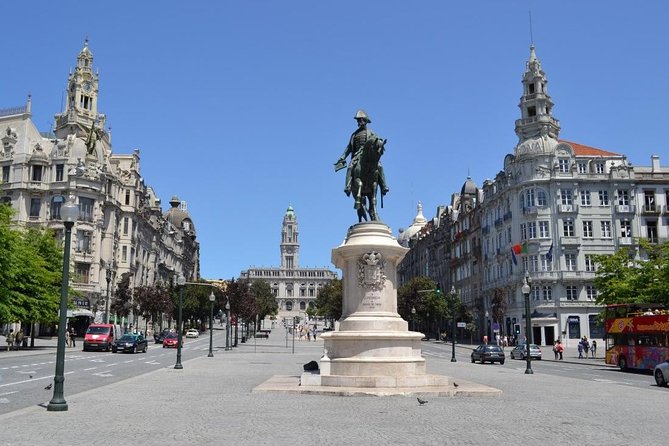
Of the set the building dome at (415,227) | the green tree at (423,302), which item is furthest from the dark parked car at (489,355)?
the building dome at (415,227)

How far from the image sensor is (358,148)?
23609mm

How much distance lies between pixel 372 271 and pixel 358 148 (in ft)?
16.7

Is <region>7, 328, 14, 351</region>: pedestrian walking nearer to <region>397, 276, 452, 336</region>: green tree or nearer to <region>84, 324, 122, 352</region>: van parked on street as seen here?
<region>84, 324, 122, 352</region>: van parked on street

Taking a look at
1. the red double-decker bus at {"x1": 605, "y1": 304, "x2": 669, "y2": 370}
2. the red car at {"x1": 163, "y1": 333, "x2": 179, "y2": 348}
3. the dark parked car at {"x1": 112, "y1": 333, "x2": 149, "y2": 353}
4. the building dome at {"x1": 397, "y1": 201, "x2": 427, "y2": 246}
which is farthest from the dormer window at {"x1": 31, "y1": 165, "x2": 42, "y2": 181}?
the building dome at {"x1": 397, "y1": 201, "x2": 427, "y2": 246}

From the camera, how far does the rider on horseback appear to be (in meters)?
23.3

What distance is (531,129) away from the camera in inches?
3091

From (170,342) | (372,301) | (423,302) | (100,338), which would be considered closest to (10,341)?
(100,338)

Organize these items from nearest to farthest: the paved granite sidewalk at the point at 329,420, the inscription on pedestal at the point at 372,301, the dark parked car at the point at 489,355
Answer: the paved granite sidewalk at the point at 329,420 → the inscription on pedestal at the point at 372,301 → the dark parked car at the point at 489,355

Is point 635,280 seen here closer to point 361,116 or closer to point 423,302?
point 361,116

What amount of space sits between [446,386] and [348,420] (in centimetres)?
714

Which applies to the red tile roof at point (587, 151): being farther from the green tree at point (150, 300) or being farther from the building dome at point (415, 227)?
the building dome at point (415, 227)

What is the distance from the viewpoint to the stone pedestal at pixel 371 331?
62.6ft

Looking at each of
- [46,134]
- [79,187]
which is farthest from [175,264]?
[79,187]

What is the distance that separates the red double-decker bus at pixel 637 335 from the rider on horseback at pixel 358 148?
20684 millimetres
